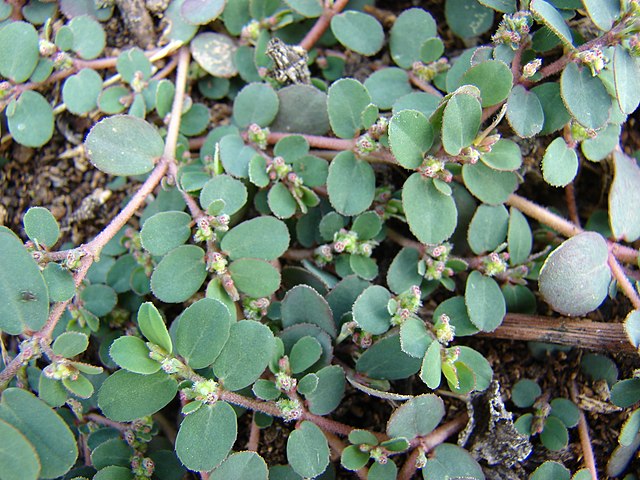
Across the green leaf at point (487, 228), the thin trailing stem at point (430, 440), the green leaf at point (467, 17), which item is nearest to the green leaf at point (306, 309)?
the thin trailing stem at point (430, 440)

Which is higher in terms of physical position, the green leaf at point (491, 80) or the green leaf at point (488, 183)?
the green leaf at point (491, 80)

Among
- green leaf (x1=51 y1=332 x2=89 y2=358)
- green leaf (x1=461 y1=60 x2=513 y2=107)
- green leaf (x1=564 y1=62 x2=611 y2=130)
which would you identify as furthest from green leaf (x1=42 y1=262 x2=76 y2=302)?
green leaf (x1=564 y1=62 x2=611 y2=130)

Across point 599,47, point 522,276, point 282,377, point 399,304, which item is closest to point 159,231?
point 282,377

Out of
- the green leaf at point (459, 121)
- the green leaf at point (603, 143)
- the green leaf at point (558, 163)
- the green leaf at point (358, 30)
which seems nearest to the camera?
the green leaf at point (459, 121)

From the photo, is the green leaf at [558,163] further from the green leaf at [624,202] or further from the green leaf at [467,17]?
the green leaf at [467,17]

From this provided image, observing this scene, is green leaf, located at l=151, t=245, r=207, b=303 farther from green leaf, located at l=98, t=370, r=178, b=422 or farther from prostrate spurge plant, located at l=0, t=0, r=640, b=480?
green leaf, located at l=98, t=370, r=178, b=422

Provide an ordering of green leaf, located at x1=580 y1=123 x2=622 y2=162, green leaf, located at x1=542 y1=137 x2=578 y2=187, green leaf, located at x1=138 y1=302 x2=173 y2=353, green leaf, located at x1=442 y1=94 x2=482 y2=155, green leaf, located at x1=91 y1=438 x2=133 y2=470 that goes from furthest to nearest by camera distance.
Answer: green leaf, located at x1=580 y1=123 x2=622 y2=162
green leaf, located at x1=542 y1=137 x2=578 y2=187
green leaf, located at x1=91 y1=438 x2=133 y2=470
green leaf, located at x1=442 y1=94 x2=482 y2=155
green leaf, located at x1=138 y1=302 x2=173 y2=353

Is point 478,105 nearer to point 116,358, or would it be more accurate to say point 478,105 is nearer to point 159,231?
point 159,231
